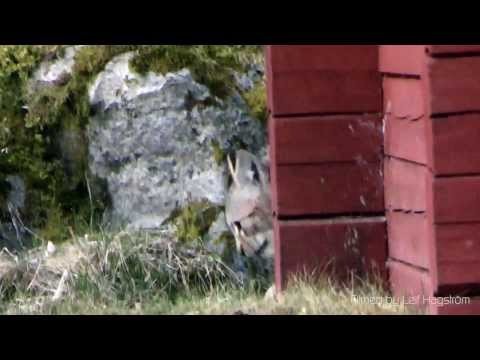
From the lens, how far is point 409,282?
14.5 feet

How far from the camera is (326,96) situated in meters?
4.62

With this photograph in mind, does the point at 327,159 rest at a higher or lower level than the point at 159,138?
lower

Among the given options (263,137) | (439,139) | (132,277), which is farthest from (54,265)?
(439,139)

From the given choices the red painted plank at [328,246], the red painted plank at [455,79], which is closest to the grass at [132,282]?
the red painted plank at [328,246]

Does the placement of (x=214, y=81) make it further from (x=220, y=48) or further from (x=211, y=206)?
(x=211, y=206)

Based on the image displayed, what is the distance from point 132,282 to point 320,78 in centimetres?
120

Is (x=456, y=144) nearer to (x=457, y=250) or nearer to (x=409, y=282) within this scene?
(x=457, y=250)

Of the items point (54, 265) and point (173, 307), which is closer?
point (173, 307)

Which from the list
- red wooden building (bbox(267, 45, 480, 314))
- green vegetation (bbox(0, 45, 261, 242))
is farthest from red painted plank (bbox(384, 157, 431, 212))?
green vegetation (bbox(0, 45, 261, 242))

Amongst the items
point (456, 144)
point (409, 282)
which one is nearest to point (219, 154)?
point (409, 282)

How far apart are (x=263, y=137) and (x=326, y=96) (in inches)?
46.0

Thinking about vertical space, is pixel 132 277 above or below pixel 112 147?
below

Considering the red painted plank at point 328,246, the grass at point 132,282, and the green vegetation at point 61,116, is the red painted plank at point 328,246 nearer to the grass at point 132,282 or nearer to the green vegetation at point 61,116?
the grass at point 132,282

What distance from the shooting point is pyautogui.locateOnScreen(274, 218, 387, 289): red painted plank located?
184 inches
